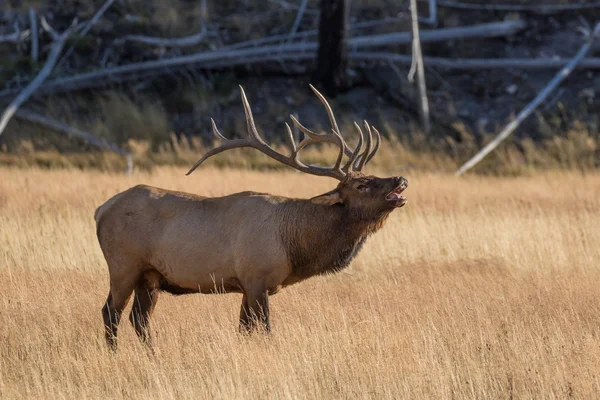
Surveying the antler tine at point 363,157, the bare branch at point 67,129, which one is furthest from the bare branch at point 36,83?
the antler tine at point 363,157

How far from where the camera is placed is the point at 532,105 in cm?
1919

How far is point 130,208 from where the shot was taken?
311 inches

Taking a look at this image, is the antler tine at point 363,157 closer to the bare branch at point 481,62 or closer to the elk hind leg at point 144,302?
the elk hind leg at point 144,302

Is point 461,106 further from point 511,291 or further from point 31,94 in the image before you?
point 511,291

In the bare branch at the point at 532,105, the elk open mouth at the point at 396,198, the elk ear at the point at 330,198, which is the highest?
the elk open mouth at the point at 396,198

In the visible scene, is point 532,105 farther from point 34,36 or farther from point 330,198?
point 330,198

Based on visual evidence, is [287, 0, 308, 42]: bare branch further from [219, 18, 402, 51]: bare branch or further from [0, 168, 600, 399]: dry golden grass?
[0, 168, 600, 399]: dry golden grass

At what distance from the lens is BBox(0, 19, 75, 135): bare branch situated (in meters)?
18.5

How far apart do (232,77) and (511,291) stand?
13175 mm

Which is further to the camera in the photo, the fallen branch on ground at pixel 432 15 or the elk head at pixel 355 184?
the fallen branch on ground at pixel 432 15

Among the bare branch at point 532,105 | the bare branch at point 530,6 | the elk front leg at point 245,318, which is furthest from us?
the bare branch at point 530,6

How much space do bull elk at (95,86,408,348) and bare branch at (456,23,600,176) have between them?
8.77 m

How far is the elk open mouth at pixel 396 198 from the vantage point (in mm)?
7707

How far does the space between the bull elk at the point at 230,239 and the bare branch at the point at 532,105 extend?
877 centimetres
